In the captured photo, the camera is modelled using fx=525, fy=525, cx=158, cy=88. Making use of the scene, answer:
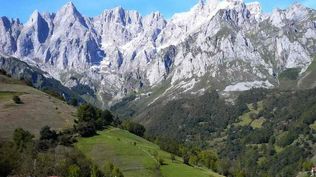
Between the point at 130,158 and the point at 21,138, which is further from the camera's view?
the point at 130,158

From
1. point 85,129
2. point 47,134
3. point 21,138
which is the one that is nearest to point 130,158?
point 85,129

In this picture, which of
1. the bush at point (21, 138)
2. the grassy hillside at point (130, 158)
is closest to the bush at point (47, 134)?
the bush at point (21, 138)

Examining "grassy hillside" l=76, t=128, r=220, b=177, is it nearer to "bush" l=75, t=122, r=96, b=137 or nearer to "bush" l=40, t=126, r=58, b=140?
"bush" l=75, t=122, r=96, b=137

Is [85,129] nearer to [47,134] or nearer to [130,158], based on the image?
[47,134]

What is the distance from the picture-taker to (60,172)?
409ft

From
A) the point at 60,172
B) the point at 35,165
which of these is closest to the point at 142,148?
the point at 60,172

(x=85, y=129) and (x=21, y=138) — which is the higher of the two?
(x=85, y=129)

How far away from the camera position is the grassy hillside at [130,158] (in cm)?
16062

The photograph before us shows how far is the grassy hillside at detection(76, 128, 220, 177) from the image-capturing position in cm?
16062

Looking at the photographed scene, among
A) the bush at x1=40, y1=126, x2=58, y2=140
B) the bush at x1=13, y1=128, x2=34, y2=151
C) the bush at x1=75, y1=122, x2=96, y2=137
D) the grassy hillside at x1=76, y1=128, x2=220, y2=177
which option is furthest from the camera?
the bush at x1=75, y1=122, x2=96, y2=137

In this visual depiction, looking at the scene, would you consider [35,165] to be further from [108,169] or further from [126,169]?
[126,169]

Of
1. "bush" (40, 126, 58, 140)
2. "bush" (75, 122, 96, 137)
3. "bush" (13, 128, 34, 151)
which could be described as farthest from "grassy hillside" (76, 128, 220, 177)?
"bush" (13, 128, 34, 151)

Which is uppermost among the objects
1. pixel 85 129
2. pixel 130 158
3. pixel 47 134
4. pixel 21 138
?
pixel 85 129

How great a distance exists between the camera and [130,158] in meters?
169
